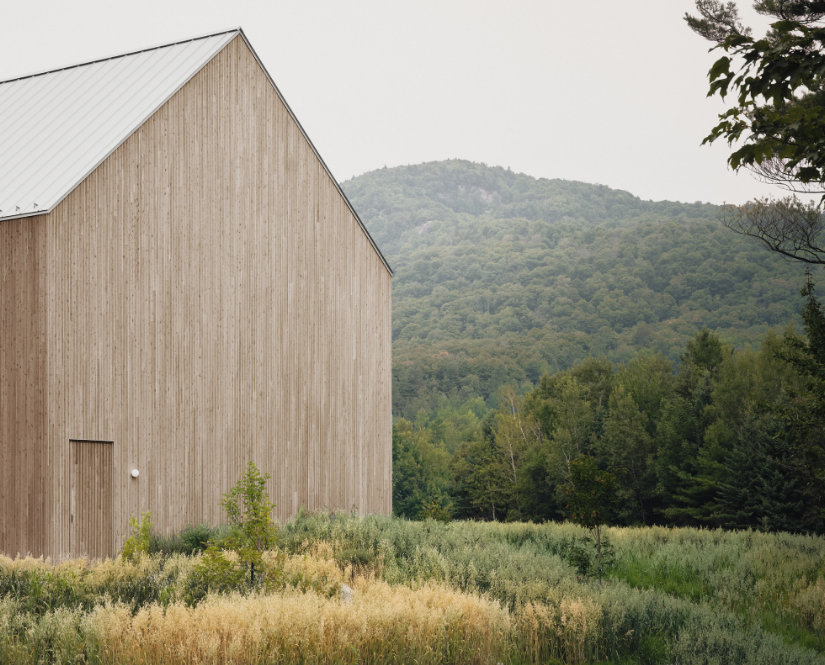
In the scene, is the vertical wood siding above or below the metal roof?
below

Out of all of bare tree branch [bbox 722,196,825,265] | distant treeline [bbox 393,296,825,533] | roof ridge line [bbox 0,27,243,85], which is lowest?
distant treeline [bbox 393,296,825,533]

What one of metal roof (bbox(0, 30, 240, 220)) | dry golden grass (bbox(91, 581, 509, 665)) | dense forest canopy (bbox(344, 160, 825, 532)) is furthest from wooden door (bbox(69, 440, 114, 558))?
dense forest canopy (bbox(344, 160, 825, 532))

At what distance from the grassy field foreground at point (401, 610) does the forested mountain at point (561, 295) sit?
65313mm

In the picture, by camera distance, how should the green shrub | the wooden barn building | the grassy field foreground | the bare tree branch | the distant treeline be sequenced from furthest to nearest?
the distant treeline, the bare tree branch, the wooden barn building, the green shrub, the grassy field foreground

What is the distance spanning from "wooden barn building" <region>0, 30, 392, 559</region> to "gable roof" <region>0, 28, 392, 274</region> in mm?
59

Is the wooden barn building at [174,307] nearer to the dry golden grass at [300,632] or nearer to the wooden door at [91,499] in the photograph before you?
the wooden door at [91,499]

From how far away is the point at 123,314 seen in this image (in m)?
15.4

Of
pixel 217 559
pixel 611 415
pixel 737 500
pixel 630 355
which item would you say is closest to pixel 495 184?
pixel 630 355

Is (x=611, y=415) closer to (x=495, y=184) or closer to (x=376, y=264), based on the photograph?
(x=376, y=264)

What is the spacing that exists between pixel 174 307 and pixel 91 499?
3.75 metres

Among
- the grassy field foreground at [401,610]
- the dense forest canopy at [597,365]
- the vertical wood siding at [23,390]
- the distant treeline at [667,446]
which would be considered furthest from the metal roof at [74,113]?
the distant treeline at [667,446]

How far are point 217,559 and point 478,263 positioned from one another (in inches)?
4619

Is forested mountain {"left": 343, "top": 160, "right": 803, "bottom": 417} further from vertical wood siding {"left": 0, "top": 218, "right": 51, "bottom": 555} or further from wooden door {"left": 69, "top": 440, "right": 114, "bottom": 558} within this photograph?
vertical wood siding {"left": 0, "top": 218, "right": 51, "bottom": 555}

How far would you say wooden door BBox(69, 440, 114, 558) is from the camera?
14508 mm
